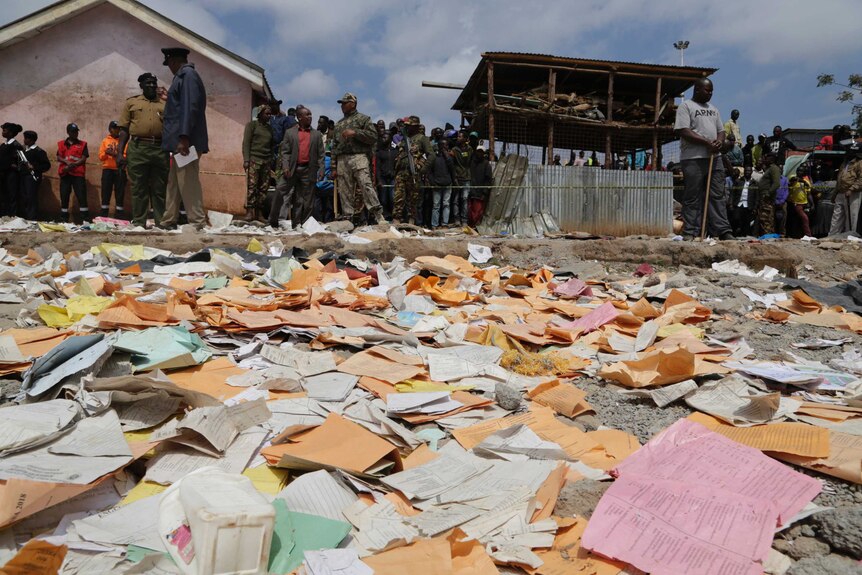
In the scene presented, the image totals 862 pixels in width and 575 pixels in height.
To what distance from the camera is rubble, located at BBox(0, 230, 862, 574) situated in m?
1.29

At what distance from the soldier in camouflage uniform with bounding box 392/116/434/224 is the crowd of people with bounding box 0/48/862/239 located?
0.05 ft

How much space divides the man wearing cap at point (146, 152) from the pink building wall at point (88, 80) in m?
2.74

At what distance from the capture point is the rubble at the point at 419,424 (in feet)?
4.25

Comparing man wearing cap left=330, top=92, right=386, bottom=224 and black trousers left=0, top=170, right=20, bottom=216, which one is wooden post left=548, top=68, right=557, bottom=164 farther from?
black trousers left=0, top=170, right=20, bottom=216

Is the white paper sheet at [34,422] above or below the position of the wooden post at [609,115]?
below

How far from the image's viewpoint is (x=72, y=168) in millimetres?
8266

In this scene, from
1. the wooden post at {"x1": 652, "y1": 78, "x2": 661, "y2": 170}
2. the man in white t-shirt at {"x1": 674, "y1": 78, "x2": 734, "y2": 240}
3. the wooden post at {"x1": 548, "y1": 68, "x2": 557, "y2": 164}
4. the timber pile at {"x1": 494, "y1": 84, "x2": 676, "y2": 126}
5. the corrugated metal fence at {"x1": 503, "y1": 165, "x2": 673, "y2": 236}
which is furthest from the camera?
the wooden post at {"x1": 652, "y1": 78, "x2": 661, "y2": 170}

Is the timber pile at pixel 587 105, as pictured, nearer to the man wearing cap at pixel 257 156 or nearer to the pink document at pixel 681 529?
the man wearing cap at pixel 257 156

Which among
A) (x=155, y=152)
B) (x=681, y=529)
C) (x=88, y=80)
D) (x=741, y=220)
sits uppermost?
(x=88, y=80)

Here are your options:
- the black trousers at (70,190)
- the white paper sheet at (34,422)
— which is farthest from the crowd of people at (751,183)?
the black trousers at (70,190)

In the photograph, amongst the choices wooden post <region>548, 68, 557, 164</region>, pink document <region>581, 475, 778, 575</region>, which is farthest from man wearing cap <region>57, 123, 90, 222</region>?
pink document <region>581, 475, 778, 575</region>

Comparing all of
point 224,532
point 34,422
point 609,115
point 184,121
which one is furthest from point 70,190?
point 224,532

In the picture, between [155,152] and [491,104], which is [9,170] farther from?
A: [491,104]

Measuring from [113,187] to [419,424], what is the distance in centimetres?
849
